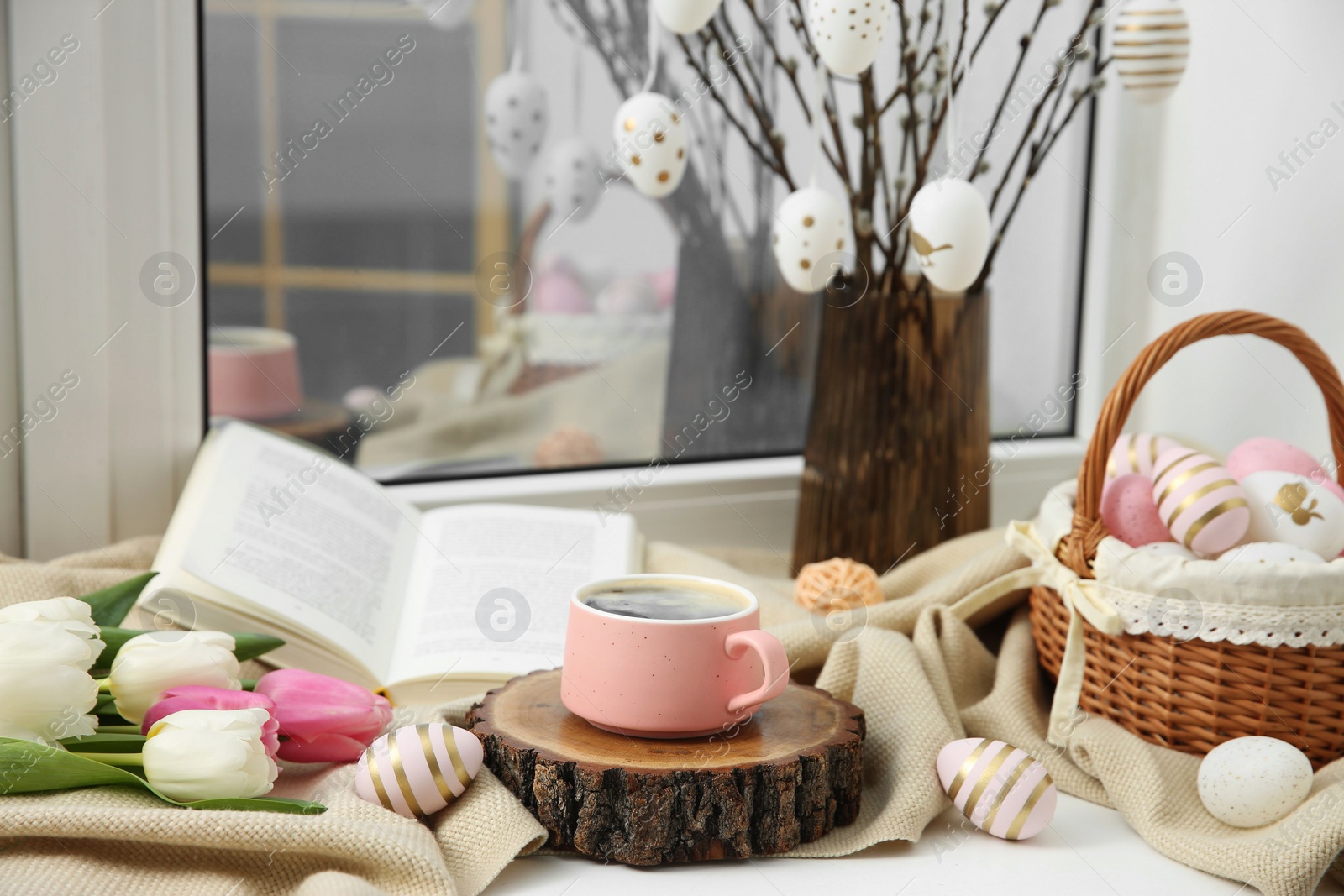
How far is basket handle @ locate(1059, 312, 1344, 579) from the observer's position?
2.50ft

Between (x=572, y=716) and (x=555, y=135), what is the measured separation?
0.68 metres

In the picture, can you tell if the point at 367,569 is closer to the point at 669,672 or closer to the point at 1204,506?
the point at 669,672

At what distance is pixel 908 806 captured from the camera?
26.3 inches

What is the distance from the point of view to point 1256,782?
67cm

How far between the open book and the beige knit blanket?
3.4 inches

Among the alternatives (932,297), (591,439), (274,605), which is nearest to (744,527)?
(591,439)

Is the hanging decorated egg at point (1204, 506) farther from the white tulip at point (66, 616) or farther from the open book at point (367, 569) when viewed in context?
the white tulip at point (66, 616)

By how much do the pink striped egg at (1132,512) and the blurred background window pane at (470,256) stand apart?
0.51 m

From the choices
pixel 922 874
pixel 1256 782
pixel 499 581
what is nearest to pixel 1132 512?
pixel 1256 782

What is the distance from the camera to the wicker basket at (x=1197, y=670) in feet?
2.38

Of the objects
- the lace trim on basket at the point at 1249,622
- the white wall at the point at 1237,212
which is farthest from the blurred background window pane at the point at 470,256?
the lace trim on basket at the point at 1249,622

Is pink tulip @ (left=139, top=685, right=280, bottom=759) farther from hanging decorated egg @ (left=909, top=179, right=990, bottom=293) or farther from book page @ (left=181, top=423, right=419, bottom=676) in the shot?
hanging decorated egg @ (left=909, top=179, right=990, bottom=293)

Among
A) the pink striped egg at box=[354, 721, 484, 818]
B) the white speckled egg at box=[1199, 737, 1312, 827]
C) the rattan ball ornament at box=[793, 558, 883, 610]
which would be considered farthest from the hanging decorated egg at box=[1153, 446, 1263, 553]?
the pink striped egg at box=[354, 721, 484, 818]

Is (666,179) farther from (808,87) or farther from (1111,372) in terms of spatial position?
(1111,372)
